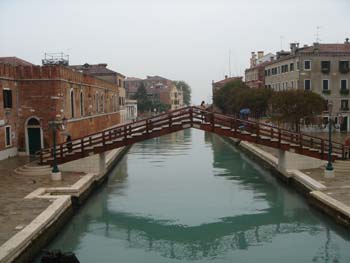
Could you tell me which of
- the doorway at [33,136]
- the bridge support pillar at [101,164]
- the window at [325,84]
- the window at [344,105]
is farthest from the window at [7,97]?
the window at [344,105]

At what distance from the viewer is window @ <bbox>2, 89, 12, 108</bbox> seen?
85.0 ft

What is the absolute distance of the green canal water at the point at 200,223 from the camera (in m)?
13.0

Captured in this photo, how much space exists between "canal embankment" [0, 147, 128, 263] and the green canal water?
568mm

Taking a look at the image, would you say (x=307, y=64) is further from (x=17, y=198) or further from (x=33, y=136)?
(x=17, y=198)

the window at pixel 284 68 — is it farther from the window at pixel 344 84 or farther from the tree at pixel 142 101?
the tree at pixel 142 101

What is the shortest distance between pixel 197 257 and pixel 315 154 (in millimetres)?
10403

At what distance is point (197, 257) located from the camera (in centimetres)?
1284

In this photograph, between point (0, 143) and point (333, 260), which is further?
point (0, 143)

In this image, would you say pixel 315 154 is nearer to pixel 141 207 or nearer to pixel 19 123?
pixel 141 207

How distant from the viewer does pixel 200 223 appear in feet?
52.3

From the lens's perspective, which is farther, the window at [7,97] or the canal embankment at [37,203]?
the window at [7,97]

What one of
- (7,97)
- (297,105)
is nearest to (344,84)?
(297,105)

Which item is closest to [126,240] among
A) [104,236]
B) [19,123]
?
[104,236]

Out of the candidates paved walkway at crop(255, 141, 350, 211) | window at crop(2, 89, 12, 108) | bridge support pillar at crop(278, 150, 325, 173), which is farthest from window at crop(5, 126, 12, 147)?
paved walkway at crop(255, 141, 350, 211)
